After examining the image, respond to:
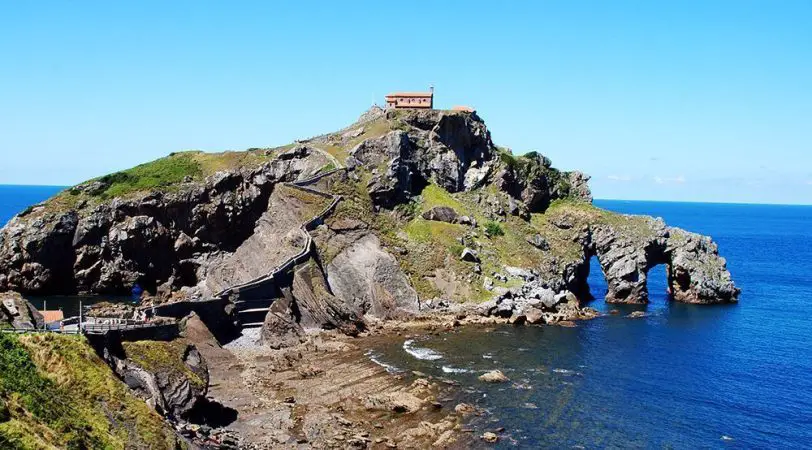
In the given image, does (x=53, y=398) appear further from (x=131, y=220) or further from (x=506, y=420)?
(x=131, y=220)

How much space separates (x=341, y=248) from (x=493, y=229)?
2850 centimetres

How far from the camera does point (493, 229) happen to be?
381 ft

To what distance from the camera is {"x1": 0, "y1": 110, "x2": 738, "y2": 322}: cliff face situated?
10219cm

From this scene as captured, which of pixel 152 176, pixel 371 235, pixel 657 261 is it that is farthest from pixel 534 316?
pixel 152 176

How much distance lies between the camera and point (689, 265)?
4705 inches

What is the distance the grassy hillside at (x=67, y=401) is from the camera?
3459 cm

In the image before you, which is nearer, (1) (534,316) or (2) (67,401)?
(2) (67,401)

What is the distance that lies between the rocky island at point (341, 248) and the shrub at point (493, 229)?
115 cm

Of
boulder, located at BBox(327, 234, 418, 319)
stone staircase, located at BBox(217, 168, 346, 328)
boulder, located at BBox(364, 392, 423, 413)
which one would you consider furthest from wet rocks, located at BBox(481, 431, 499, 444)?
boulder, located at BBox(327, 234, 418, 319)

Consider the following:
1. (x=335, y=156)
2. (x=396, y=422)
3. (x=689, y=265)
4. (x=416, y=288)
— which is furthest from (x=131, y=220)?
(x=689, y=265)

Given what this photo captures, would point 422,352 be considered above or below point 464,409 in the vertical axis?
above

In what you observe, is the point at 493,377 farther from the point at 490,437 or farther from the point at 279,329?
the point at 279,329

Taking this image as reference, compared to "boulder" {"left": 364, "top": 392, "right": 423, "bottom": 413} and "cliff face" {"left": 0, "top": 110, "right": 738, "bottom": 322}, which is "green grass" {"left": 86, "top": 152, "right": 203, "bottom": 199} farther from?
"boulder" {"left": 364, "top": 392, "right": 423, "bottom": 413}

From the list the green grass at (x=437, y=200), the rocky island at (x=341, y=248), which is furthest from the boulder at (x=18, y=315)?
the green grass at (x=437, y=200)
